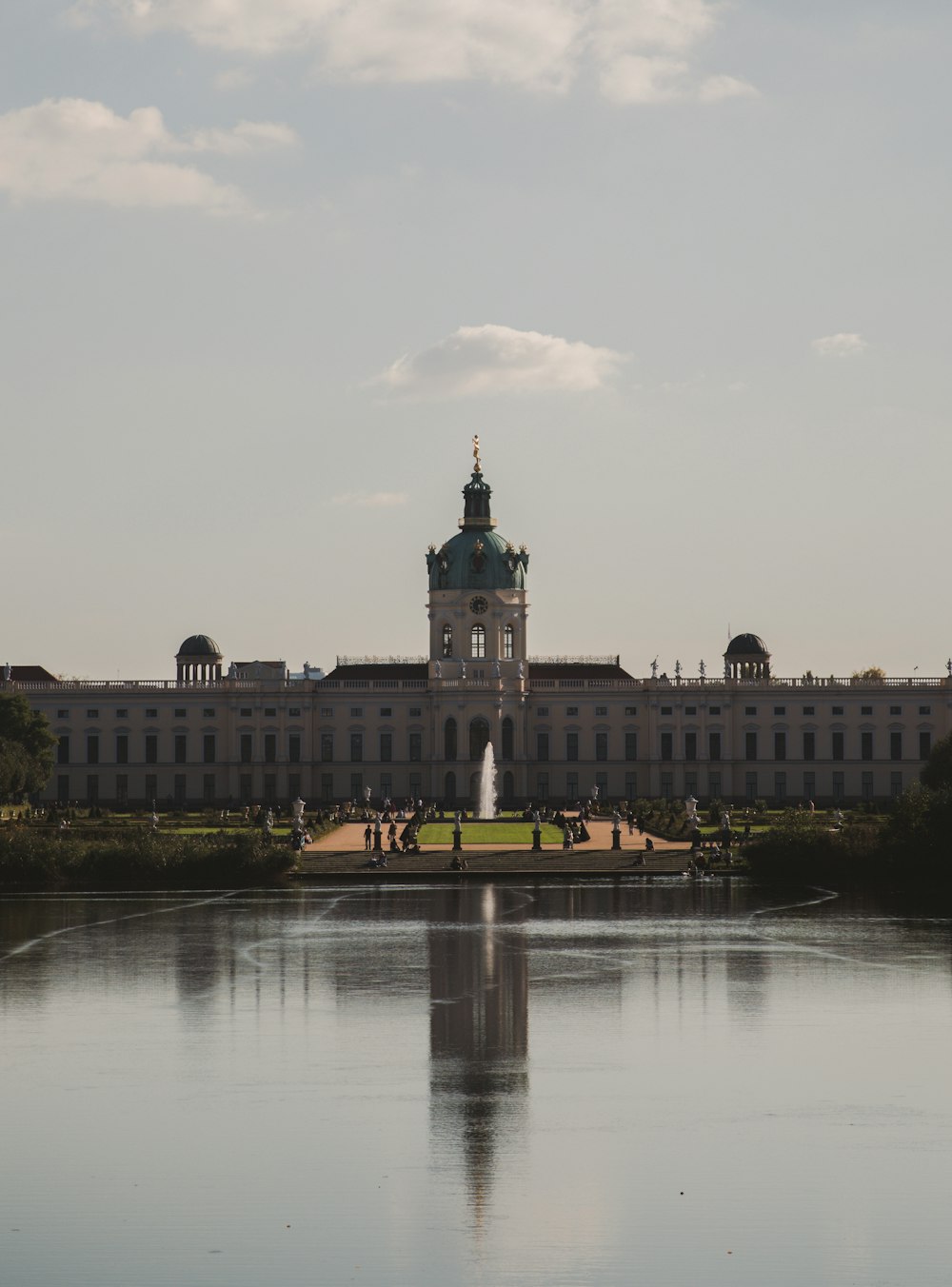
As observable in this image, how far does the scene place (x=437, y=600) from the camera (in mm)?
146250

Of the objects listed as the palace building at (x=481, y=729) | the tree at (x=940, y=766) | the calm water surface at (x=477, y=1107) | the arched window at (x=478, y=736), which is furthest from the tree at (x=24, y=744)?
the calm water surface at (x=477, y=1107)

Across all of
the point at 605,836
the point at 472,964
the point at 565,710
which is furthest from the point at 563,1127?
the point at 565,710

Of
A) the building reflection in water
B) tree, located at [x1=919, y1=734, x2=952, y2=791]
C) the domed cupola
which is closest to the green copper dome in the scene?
the domed cupola

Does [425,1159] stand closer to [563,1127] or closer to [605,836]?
A: [563,1127]

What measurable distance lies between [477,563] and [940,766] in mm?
47580

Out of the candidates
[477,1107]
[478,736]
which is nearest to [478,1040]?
[477,1107]

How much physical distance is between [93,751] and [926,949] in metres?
107

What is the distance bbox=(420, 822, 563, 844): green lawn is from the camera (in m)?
84.2

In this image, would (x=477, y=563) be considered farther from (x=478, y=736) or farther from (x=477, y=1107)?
(x=477, y=1107)

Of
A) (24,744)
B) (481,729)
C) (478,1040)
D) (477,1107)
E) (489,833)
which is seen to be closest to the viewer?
(477,1107)

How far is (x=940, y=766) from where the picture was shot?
352 feet

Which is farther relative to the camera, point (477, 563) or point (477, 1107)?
point (477, 563)

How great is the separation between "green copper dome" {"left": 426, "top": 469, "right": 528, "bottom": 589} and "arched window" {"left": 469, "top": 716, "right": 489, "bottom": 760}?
10037 mm

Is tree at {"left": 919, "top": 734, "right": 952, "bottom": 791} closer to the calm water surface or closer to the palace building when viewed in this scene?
the palace building
